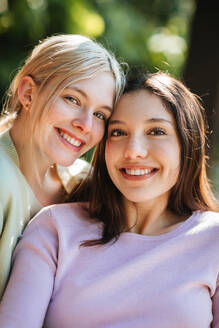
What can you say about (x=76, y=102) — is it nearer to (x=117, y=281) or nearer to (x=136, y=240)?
(x=136, y=240)

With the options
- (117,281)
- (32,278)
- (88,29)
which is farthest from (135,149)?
(88,29)

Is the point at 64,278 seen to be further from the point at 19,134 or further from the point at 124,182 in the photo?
the point at 19,134

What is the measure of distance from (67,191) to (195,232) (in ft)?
2.54

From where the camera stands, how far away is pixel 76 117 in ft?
7.07

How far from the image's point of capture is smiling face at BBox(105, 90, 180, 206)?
1.96 m

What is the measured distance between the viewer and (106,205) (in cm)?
216

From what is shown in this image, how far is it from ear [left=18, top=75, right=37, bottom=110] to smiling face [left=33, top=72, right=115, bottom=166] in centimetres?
17

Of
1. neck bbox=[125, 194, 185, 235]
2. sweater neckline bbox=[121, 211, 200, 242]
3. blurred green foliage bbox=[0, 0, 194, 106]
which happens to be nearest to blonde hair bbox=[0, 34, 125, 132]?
neck bbox=[125, 194, 185, 235]

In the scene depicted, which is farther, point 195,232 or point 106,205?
point 106,205

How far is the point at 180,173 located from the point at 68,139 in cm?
52

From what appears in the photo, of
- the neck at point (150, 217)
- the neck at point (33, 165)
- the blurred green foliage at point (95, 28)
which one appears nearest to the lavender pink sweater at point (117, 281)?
the neck at point (150, 217)

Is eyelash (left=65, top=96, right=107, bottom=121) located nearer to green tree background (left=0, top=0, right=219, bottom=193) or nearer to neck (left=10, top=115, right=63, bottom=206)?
neck (left=10, top=115, right=63, bottom=206)

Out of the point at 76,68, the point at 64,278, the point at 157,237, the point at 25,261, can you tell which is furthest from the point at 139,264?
the point at 76,68

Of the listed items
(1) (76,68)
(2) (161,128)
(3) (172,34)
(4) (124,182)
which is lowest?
(3) (172,34)
